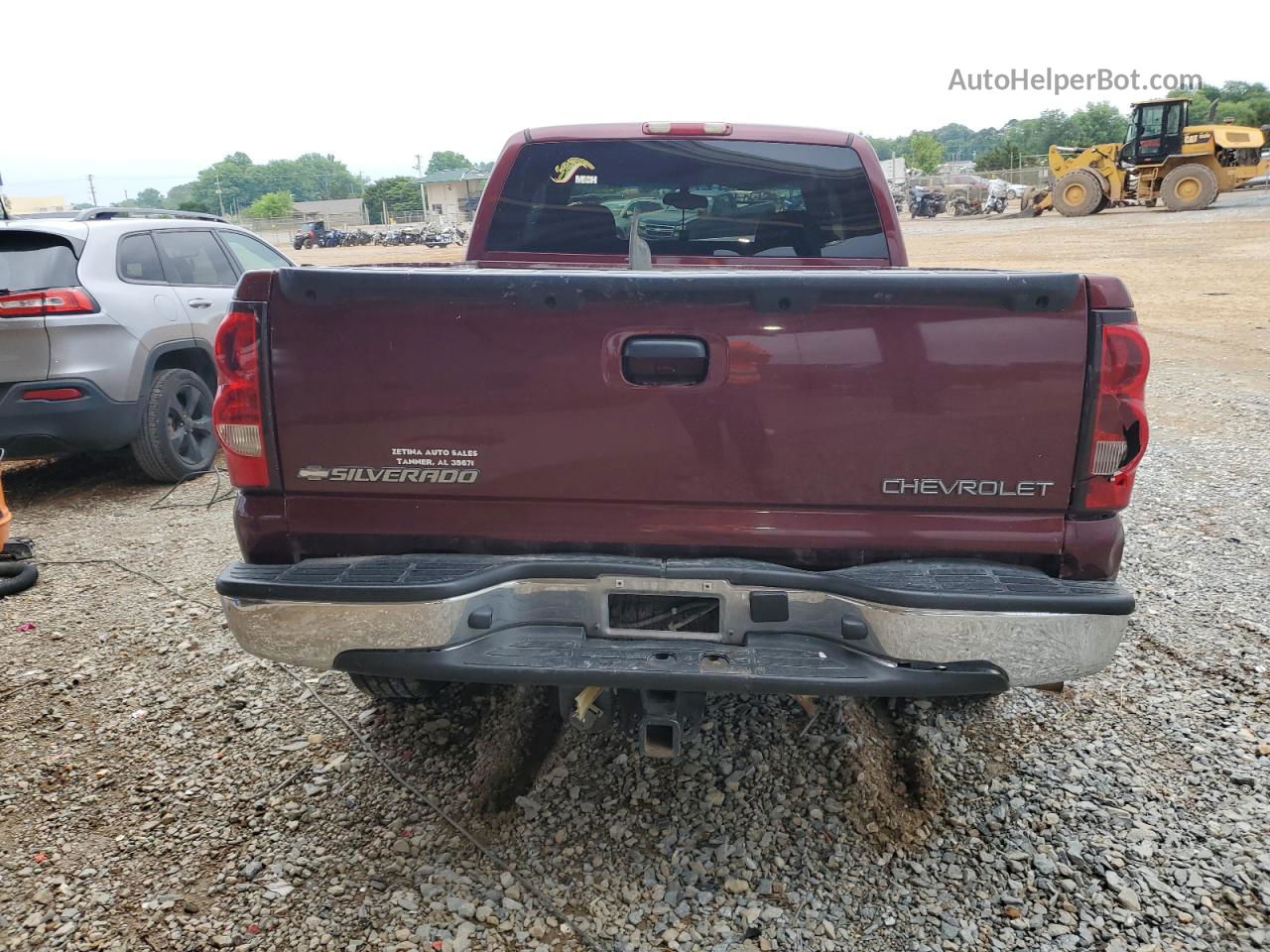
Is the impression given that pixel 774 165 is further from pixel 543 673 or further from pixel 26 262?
pixel 26 262

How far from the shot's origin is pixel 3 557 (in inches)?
208

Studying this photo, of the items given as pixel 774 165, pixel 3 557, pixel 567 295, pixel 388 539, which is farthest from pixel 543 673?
pixel 3 557

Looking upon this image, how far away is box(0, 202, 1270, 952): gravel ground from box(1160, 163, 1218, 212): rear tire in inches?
1165

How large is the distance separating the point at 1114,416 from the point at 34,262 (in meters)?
6.10

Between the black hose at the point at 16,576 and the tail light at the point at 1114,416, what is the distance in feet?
16.3

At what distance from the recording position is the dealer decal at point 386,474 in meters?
2.58

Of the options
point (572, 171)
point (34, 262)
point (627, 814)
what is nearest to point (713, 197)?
point (572, 171)

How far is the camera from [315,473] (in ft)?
8.55

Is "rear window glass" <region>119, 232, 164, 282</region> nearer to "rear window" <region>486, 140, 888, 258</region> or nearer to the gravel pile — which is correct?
the gravel pile

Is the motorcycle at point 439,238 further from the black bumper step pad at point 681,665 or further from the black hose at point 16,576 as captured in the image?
the black bumper step pad at point 681,665

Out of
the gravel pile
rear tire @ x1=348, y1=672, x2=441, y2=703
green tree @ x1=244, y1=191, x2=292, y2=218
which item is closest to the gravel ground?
the gravel pile

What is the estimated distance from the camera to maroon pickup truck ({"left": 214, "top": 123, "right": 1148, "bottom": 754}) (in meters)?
2.39

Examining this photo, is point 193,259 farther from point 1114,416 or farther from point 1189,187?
point 1189,187

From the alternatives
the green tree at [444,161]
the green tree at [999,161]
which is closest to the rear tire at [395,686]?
the green tree at [999,161]
